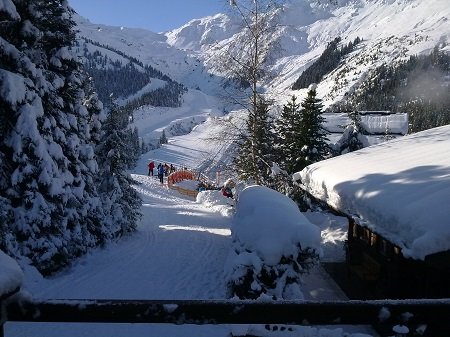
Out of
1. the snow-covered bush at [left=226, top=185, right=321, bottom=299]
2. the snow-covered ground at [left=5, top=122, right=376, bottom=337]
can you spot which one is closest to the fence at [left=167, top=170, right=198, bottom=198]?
the snow-covered ground at [left=5, top=122, right=376, bottom=337]

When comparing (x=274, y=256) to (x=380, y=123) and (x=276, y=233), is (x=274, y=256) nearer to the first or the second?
(x=276, y=233)

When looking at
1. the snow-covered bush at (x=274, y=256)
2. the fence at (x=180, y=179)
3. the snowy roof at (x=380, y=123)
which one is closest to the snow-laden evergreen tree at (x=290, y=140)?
the snow-covered bush at (x=274, y=256)

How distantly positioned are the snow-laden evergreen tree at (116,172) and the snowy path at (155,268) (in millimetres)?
952

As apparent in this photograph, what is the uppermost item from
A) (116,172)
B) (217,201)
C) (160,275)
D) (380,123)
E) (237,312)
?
(237,312)

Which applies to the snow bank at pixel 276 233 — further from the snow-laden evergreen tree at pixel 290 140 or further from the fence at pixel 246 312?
the snow-laden evergreen tree at pixel 290 140

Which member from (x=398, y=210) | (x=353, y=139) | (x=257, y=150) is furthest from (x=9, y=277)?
(x=353, y=139)

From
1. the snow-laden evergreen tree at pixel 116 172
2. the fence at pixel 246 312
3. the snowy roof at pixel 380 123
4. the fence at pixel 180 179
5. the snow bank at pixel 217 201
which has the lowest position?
the fence at pixel 180 179

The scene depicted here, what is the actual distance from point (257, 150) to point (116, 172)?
6.24 m

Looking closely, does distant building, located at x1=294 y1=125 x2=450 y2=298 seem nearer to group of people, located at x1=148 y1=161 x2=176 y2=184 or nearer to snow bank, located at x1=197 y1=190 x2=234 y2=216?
snow bank, located at x1=197 y1=190 x2=234 y2=216

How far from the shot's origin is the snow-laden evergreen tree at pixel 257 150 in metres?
17.7

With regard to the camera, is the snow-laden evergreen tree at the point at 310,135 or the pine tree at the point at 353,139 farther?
the pine tree at the point at 353,139

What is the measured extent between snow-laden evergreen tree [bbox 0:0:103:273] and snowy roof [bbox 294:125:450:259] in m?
7.04

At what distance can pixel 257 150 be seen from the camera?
59.8ft

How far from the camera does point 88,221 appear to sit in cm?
1388
